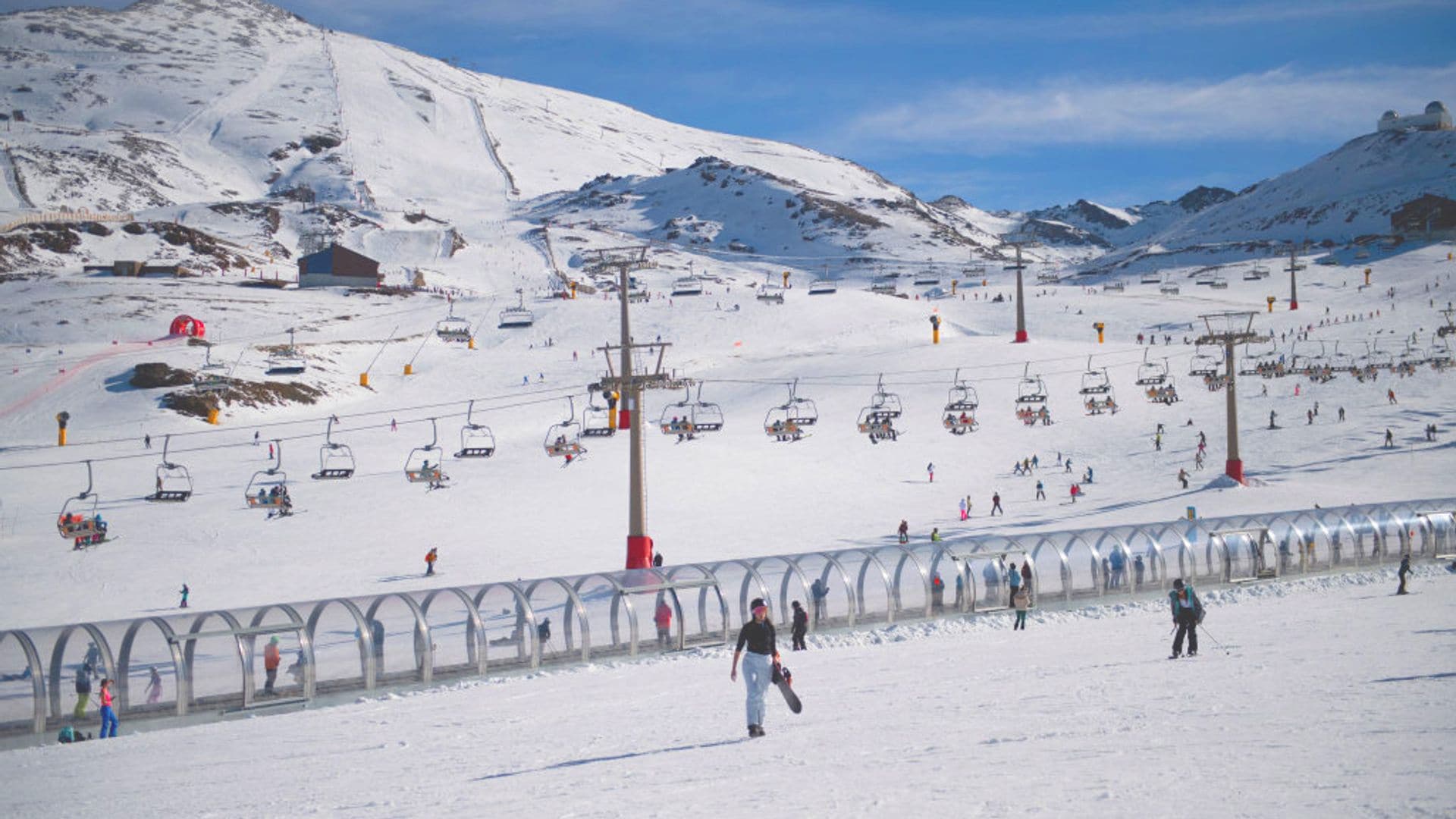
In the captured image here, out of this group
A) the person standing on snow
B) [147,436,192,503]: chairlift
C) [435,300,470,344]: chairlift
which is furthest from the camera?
[435,300,470,344]: chairlift

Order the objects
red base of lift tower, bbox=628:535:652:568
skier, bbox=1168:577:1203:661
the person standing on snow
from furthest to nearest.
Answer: red base of lift tower, bbox=628:535:652:568
the person standing on snow
skier, bbox=1168:577:1203:661

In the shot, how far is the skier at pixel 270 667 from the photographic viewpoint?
16328mm

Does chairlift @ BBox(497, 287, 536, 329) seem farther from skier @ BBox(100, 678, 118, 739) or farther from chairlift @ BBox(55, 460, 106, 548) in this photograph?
skier @ BBox(100, 678, 118, 739)

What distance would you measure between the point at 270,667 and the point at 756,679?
889 centimetres

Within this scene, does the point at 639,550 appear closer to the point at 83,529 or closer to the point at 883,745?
the point at 83,529

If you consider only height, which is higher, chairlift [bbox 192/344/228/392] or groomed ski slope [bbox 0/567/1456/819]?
chairlift [bbox 192/344/228/392]

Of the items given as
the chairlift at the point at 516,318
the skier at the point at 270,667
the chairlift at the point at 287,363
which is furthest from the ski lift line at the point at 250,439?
the skier at the point at 270,667

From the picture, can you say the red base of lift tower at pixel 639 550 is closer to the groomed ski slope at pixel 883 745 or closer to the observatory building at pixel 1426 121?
the groomed ski slope at pixel 883 745

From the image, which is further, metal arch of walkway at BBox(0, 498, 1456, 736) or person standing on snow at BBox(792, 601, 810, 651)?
person standing on snow at BBox(792, 601, 810, 651)

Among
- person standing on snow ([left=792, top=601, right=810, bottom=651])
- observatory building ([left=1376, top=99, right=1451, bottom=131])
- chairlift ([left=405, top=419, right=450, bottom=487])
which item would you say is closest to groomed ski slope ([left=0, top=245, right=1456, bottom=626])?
chairlift ([left=405, top=419, right=450, bottom=487])

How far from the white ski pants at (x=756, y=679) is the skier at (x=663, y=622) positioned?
8573 mm

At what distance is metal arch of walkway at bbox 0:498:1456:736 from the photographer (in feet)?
51.2

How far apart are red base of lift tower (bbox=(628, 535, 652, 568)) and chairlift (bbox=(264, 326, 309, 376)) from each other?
46651mm

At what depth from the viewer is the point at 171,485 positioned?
46.8m
